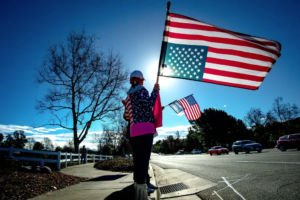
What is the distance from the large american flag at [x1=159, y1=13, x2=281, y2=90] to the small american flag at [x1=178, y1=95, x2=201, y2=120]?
1.01 m

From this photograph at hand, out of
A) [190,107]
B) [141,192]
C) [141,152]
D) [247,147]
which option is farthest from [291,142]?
[141,192]

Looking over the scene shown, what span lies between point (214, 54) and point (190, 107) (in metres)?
1.48

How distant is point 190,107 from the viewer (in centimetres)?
418

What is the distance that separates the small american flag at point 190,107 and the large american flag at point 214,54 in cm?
101

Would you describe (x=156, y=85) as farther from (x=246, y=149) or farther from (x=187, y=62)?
(x=246, y=149)

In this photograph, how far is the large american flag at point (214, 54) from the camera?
316cm

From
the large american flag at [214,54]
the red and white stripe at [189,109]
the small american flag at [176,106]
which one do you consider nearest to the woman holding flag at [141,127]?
the large american flag at [214,54]

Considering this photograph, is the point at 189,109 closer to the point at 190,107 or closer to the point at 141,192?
the point at 190,107

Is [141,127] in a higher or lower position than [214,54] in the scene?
lower

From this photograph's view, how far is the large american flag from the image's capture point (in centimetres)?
316

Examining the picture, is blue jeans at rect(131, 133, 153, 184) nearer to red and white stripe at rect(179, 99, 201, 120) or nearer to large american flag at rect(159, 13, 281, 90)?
large american flag at rect(159, 13, 281, 90)

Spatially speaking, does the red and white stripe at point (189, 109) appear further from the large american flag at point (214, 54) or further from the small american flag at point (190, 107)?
the large american flag at point (214, 54)

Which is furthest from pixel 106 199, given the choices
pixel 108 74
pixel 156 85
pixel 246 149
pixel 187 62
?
pixel 246 149

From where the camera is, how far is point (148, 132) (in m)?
2.27
